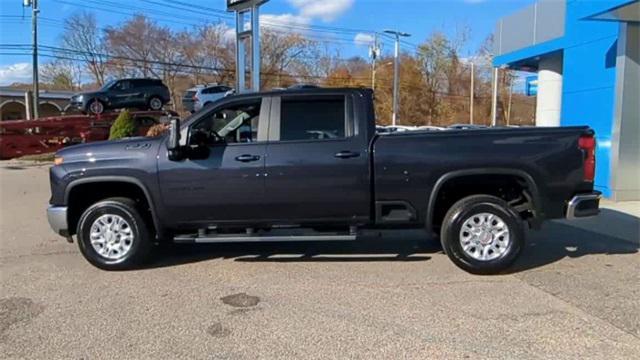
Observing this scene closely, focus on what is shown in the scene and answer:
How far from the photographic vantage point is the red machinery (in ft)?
75.8

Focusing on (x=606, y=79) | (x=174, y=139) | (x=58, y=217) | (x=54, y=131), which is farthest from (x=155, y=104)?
(x=174, y=139)

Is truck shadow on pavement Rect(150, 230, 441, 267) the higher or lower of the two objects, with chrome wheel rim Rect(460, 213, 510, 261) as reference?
lower

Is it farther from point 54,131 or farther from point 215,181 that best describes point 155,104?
point 215,181

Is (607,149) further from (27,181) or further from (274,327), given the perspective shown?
(27,181)

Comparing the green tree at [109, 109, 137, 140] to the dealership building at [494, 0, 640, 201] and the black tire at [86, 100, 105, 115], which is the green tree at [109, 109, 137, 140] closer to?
the black tire at [86, 100, 105, 115]

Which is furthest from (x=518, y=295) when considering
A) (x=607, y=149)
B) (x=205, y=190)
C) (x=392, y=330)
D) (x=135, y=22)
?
(x=135, y=22)

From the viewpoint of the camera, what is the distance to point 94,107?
23.8m

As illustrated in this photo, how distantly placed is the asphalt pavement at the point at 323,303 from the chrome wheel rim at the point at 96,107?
1766cm

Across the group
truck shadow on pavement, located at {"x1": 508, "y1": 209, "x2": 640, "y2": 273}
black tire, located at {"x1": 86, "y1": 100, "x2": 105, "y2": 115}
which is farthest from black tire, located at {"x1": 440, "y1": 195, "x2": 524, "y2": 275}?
black tire, located at {"x1": 86, "y1": 100, "x2": 105, "y2": 115}

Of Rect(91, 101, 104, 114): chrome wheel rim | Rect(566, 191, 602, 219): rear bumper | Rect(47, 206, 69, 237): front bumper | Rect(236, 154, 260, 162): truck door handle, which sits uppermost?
Rect(91, 101, 104, 114): chrome wheel rim

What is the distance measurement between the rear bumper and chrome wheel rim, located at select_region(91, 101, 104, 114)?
72.4 ft

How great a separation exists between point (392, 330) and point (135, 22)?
5667 centimetres

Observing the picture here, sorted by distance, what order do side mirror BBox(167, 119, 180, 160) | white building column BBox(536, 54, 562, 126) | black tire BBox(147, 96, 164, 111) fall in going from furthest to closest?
black tire BBox(147, 96, 164, 111)
white building column BBox(536, 54, 562, 126)
side mirror BBox(167, 119, 180, 160)

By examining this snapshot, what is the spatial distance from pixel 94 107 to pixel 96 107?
0.08m
